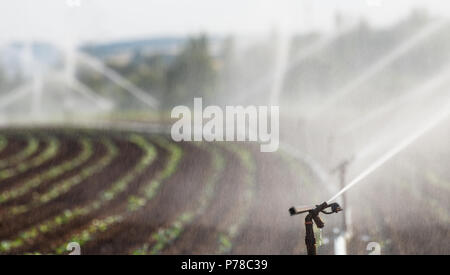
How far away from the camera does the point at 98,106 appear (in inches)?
1042

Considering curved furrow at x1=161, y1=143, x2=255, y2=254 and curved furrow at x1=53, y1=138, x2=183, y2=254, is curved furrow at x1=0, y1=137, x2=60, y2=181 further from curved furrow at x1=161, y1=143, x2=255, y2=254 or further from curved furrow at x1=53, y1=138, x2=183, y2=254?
curved furrow at x1=161, y1=143, x2=255, y2=254

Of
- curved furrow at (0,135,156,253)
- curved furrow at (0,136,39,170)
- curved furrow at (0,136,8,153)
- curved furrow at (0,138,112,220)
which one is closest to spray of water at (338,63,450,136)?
curved furrow at (0,135,156,253)

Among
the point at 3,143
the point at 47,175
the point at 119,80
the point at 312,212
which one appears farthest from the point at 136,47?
the point at 312,212

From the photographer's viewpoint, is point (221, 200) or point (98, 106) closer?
point (221, 200)

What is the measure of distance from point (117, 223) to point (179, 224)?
100cm

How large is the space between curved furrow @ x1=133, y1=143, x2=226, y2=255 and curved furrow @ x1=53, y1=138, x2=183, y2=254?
0.37m

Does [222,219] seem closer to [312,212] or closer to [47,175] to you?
[312,212]

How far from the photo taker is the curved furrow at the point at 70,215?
20.5ft

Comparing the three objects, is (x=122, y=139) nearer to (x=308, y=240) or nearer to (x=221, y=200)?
(x=221, y=200)

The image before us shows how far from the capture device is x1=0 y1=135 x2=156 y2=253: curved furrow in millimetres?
6234

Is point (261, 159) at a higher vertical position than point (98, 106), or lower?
lower

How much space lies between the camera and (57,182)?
10133 millimetres
